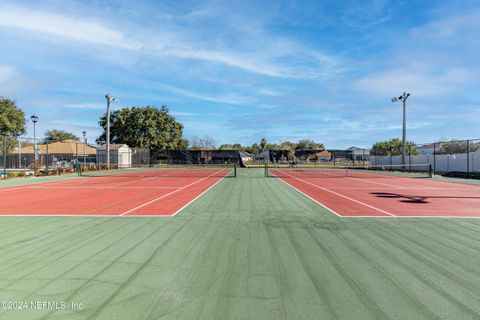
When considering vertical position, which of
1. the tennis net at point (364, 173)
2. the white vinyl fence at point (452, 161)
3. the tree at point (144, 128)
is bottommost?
the tennis net at point (364, 173)

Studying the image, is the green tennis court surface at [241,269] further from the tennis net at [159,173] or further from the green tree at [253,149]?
the green tree at [253,149]

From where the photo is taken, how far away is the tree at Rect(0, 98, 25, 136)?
51812mm

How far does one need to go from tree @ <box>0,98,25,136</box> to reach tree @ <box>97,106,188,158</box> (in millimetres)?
14777

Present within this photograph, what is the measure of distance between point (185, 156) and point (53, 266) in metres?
48.1

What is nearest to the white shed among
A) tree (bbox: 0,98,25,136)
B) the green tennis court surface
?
tree (bbox: 0,98,25,136)

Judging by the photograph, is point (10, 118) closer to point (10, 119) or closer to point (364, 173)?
point (10, 119)

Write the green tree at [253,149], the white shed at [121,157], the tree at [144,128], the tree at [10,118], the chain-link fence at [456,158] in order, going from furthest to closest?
the green tree at [253,149] < the tree at [144,128] < the tree at [10,118] < the white shed at [121,157] < the chain-link fence at [456,158]

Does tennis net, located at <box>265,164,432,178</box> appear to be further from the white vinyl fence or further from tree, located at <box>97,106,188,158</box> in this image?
tree, located at <box>97,106,188,158</box>

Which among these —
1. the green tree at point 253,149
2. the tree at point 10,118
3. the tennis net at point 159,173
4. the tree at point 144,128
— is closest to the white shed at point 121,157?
the tennis net at point 159,173

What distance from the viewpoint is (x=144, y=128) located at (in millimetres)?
61875

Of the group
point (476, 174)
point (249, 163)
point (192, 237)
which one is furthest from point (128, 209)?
point (249, 163)

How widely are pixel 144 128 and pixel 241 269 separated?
60.6 metres

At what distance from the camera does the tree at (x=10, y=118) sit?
170 ft

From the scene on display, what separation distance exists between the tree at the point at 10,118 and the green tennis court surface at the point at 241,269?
54789 millimetres
